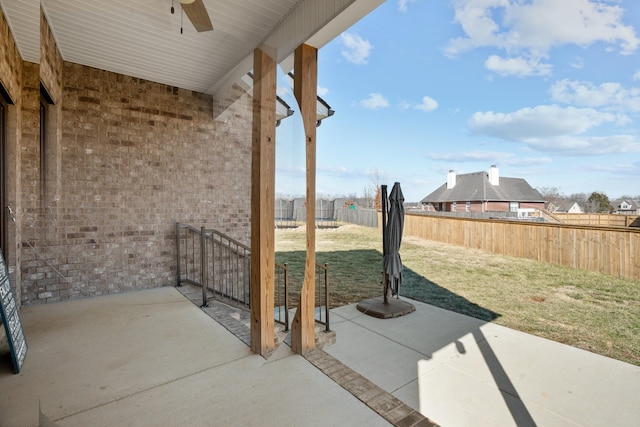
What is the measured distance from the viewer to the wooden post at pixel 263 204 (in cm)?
245

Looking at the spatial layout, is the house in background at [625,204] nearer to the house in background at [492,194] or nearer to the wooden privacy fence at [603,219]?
the house in background at [492,194]

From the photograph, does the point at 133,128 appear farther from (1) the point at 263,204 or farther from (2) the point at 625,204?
(2) the point at 625,204

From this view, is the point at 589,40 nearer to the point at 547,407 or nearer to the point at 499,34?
the point at 499,34

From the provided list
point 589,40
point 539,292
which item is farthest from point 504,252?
point 589,40

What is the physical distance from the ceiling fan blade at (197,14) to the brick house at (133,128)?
51 mm

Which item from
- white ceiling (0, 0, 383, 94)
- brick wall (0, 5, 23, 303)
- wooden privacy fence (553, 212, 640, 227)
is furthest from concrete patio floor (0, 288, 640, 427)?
wooden privacy fence (553, 212, 640, 227)

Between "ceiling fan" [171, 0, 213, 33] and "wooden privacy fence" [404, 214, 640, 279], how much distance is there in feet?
29.4

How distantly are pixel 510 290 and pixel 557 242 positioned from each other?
134 inches

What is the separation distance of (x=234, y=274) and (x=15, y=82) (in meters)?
2.94

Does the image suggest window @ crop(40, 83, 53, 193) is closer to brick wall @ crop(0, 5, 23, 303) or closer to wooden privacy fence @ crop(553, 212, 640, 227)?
brick wall @ crop(0, 5, 23, 303)

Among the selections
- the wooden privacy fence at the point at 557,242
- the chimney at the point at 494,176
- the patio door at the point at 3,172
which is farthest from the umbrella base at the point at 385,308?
the chimney at the point at 494,176

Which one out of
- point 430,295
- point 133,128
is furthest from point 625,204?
point 133,128

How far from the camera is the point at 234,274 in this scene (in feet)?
13.7

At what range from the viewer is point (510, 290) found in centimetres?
598
